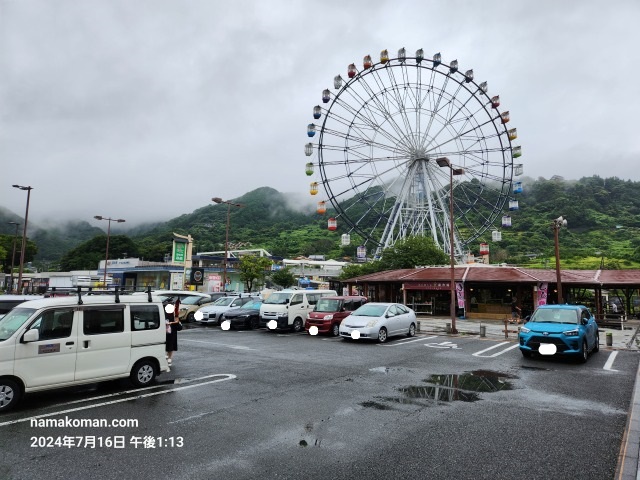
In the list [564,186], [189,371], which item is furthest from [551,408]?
[564,186]

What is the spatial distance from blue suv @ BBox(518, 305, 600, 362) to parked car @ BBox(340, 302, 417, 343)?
15.5 ft

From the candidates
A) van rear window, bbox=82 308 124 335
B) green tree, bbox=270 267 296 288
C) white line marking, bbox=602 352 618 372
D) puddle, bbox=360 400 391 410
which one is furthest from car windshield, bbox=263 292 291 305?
green tree, bbox=270 267 296 288

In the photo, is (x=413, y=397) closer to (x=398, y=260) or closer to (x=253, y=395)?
(x=253, y=395)

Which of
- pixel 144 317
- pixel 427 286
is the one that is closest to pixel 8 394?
pixel 144 317

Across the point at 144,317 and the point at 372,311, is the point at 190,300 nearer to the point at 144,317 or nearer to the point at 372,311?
the point at 372,311

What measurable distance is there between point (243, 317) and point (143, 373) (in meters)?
11.4

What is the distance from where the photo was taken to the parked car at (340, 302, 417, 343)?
14.8m

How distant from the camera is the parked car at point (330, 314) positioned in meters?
16.9

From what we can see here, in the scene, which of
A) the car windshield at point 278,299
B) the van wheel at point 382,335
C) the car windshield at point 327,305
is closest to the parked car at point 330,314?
the car windshield at point 327,305

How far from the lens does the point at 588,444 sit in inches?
212

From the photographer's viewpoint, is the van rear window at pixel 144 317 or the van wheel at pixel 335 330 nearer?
the van rear window at pixel 144 317

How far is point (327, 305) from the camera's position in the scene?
17781mm

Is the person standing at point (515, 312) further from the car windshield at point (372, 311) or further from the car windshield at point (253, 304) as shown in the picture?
the car windshield at point (253, 304)

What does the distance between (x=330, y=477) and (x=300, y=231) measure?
113 metres
